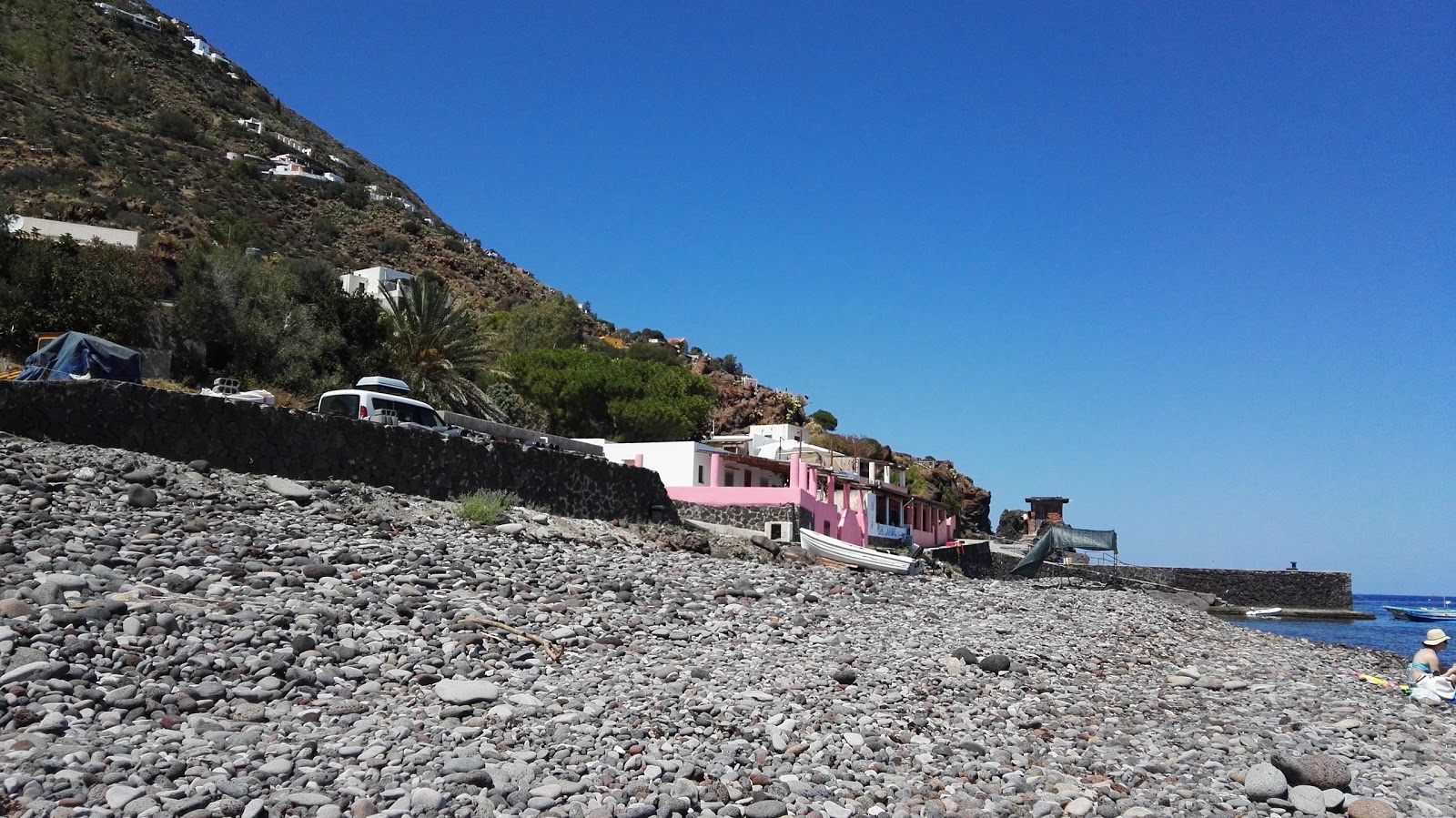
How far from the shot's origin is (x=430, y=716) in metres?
8.25

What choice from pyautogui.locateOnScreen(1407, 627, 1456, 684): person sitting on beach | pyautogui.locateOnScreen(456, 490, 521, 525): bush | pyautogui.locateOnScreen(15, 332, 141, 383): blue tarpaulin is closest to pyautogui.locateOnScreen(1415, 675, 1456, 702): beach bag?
pyautogui.locateOnScreen(1407, 627, 1456, 684): person sitting on beach

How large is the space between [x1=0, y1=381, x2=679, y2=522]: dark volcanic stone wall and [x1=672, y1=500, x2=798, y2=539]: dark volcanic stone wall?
7930 mm

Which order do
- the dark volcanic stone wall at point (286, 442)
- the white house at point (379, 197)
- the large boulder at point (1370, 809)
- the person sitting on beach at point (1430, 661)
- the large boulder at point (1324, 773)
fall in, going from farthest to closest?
the white house at point (379, 197), the dark volcanic stone wall at point (286, 442), the person sitting on beach at point (1430, 661), the large boulder at point (1324, 773), the large boulder at point (1370, 809)

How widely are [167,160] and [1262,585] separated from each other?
7518 cm

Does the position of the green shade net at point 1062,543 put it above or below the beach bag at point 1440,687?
above

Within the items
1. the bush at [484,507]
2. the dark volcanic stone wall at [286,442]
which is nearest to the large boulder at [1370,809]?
the bush at [484,507]

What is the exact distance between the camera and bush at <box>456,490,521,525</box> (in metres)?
17.9

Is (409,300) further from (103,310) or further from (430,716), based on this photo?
(430,716)

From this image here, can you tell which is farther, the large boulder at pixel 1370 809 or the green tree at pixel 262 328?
the green tree at pixel 262 328

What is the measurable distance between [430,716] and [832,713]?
3.59 metres

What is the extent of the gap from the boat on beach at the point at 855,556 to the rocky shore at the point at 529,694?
1190 cm

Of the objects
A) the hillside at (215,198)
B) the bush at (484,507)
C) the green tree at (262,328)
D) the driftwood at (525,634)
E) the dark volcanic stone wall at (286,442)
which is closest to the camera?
the driftwood at (525,634)

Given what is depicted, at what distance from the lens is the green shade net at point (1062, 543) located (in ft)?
154

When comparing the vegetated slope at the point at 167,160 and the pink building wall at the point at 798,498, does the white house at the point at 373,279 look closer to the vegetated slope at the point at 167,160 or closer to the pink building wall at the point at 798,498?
the vegetated slope at the point at 167,160
